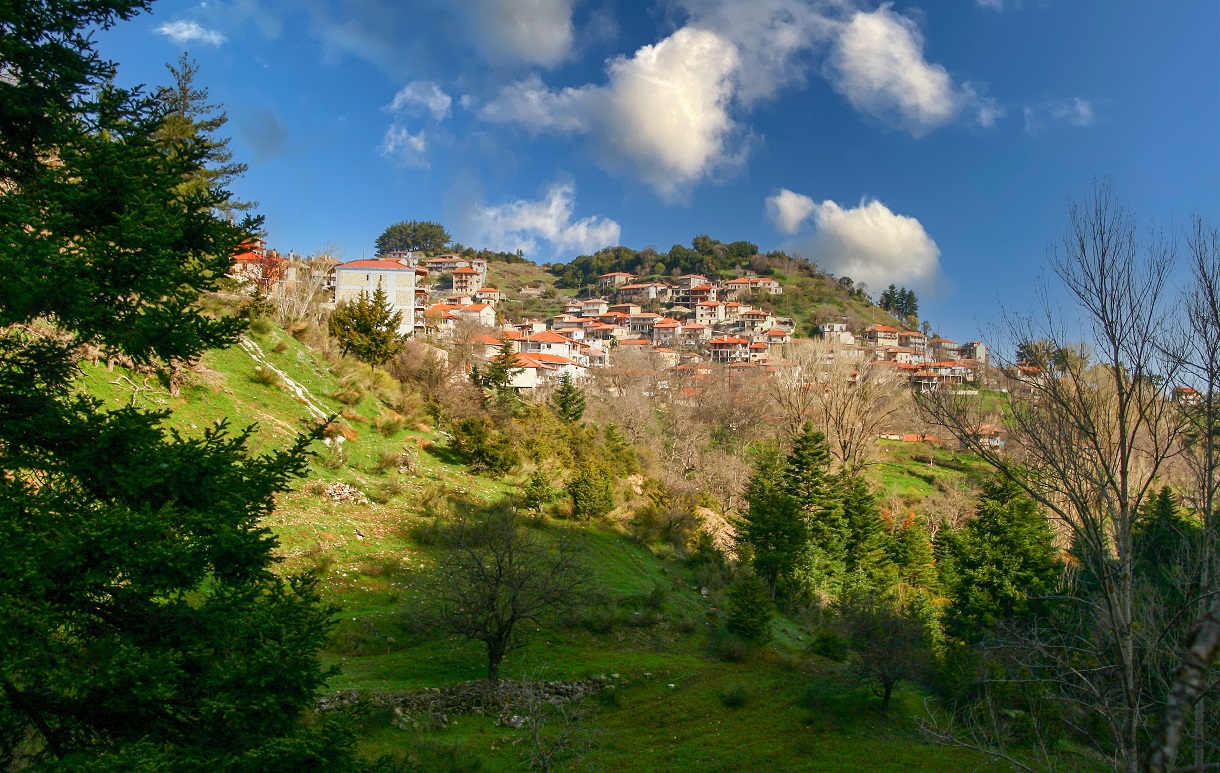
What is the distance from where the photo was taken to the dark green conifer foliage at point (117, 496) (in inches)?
205

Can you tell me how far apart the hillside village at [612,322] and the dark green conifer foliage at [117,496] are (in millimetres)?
29870

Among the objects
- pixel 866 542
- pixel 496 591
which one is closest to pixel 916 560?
pixel 866 542

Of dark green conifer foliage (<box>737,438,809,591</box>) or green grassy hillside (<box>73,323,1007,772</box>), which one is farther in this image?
dark green conifer foliage (<box>737,438,809,591</box>)

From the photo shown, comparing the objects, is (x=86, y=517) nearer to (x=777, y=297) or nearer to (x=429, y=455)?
(x=429, y=455)

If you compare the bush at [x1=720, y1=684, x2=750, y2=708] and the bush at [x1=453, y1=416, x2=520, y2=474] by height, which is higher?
the bush at [x1=453, y1=416, x2=520, y2=474]

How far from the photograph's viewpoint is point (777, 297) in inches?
5039

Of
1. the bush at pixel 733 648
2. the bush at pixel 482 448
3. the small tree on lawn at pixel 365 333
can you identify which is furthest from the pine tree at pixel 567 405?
the bush at pixel 733 648

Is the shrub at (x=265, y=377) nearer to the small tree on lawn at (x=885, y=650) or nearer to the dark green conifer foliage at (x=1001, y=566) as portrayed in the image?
the small tree on lawn at (x=885, y=650)

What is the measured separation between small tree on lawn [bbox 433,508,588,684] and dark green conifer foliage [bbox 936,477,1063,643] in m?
16.0

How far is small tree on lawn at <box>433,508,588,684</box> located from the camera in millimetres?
14656

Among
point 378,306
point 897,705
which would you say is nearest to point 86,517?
point 897,705

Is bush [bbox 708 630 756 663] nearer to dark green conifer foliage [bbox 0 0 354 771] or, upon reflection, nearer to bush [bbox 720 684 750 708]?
bush [bbox 720 684 750 708]

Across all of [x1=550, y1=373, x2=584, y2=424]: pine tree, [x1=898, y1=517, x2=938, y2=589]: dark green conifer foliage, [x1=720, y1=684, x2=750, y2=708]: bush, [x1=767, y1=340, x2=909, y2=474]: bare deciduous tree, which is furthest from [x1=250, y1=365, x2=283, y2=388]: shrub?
[x1=767, y1=340, x2=909, y2=474]: bare deciduous tree

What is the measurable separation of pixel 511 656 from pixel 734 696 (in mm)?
5452
